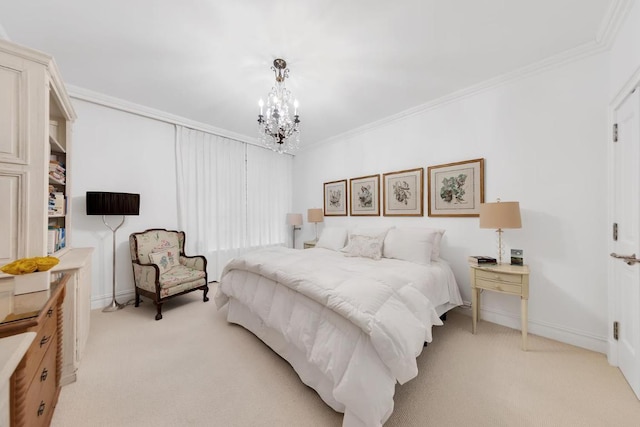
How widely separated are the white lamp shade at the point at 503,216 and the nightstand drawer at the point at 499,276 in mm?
474

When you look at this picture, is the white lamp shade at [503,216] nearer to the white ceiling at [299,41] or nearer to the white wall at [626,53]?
the white wall at [626,53]


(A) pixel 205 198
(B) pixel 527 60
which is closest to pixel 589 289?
(B) pixel 527 60

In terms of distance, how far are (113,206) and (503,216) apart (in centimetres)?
445

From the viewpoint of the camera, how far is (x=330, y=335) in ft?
5.16

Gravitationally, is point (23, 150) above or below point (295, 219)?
above

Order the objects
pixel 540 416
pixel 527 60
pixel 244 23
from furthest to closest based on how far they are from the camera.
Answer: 1. pixel 527 60
2. pixel 244 23
3. pixel 540 416

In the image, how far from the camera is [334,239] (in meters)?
3.81

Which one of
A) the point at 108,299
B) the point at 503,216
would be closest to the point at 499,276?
the point at 503,216

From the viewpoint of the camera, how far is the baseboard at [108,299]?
3.12 metres

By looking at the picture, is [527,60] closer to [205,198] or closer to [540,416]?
[540,416]

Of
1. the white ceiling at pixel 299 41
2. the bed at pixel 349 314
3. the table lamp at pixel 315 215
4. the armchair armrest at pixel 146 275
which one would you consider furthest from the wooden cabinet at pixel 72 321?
the table lamp at pixel 315 215

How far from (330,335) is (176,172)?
369cm

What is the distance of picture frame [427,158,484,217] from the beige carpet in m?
1.45

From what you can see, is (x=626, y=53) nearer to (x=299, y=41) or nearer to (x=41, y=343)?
(x=299, y=41)
